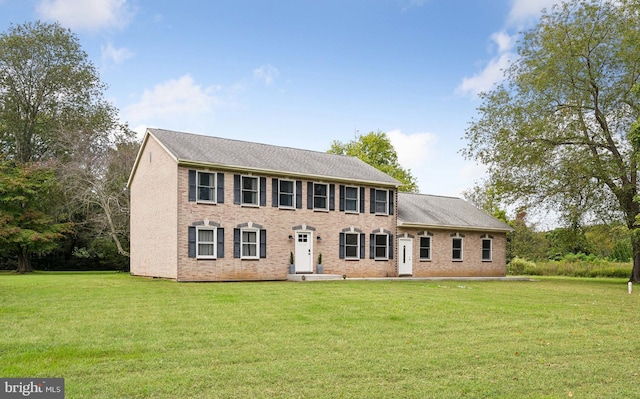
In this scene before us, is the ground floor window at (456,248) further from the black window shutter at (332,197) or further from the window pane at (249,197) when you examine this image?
the window pane at (249,197)

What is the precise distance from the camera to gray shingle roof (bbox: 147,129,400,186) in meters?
22.9

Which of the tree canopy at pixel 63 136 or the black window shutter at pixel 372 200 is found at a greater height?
the tree canopy at pixel 63 136

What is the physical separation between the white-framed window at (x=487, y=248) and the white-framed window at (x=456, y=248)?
184 centimetres

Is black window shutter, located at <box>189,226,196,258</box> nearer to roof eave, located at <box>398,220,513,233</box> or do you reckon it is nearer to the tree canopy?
roof eave, located at <box>398,220,513,233</box>

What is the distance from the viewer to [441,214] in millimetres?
30766

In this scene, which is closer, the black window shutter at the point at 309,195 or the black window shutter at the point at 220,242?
the black window shutter at the point at 220,242

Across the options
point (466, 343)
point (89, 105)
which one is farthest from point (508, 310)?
point (89, 105)

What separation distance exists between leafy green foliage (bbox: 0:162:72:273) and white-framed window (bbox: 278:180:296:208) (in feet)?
51.0

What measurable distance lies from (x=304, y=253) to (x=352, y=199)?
12.4 ft

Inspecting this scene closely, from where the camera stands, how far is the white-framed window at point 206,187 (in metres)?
22.3

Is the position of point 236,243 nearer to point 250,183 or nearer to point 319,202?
point 250,183

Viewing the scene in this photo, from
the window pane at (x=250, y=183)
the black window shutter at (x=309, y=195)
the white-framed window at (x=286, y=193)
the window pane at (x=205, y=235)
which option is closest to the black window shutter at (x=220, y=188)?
the window pane at (x=250, y=183)

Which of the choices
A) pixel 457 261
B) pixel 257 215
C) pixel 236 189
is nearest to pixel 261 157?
pixel 236 189

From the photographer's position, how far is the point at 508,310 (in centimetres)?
1345
